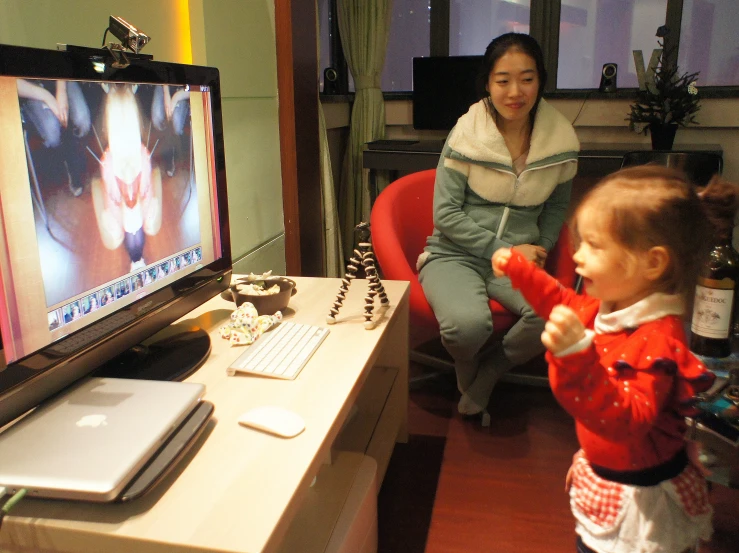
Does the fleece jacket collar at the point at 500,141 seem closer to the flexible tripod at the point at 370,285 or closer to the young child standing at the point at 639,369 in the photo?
A: the flexible tripod at the point at 370,285

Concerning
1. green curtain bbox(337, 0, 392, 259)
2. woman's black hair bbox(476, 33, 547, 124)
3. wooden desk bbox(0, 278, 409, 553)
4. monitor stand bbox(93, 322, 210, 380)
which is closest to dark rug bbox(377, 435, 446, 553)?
wooden desk bbox(0, 278, 409, 553)

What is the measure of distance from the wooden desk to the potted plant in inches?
103

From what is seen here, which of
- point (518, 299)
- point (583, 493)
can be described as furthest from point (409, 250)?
point (583, 493)

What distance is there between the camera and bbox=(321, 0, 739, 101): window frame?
3651 mm

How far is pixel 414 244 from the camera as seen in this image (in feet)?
8.27

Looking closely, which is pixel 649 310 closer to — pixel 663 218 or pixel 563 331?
pixel 663 218

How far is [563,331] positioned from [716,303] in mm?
841

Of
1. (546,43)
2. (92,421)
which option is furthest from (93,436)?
(546,43)

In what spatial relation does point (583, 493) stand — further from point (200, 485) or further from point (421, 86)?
point (421, 86)

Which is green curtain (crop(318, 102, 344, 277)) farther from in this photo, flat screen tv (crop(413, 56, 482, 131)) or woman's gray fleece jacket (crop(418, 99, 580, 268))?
woman's gray fleece jacket (crop(418, 99, 580, 268))

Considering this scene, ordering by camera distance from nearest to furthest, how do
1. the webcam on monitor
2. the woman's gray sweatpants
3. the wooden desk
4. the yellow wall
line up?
the wooden desk, the webcam on monitor, the yellow wall, the woman's gray sweatpants

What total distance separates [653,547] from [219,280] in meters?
1.04

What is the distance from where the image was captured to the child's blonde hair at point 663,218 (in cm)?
97

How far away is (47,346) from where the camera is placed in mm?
965
